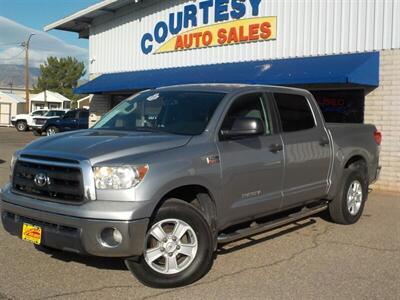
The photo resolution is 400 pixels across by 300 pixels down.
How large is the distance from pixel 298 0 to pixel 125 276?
9.71 metres

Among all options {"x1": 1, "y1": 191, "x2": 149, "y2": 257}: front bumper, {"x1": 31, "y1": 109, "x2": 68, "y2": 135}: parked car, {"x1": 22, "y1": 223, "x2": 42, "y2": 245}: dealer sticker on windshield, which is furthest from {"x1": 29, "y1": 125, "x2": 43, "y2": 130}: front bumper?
{"x1": 1, "y1": 191, "x2": 149, "y2": 257}: front bumper

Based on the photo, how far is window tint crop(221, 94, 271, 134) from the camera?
5.71m

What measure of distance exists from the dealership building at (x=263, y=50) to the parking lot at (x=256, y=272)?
510cm

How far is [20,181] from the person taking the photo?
5207 mm

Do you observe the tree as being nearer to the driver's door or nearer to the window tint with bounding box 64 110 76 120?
the window tint with bounding box 64 110 76 120

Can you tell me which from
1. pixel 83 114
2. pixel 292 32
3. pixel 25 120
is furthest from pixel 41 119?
pixel 292 32

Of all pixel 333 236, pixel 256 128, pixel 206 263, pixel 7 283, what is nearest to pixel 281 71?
pixel 333 236

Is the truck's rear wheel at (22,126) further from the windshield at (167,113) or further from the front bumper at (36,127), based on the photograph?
the windshield at (167,113)

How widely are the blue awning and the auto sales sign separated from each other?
72 cm

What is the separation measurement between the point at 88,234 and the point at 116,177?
532 mm

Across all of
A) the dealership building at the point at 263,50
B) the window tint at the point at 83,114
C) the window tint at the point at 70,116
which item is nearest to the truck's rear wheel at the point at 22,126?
the window tint at the point at 70,116

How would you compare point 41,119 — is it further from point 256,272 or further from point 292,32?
point 256,272

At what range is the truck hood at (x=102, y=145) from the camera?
476cm

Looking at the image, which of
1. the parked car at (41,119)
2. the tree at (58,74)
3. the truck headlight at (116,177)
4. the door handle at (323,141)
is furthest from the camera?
the tree at (58,74)
